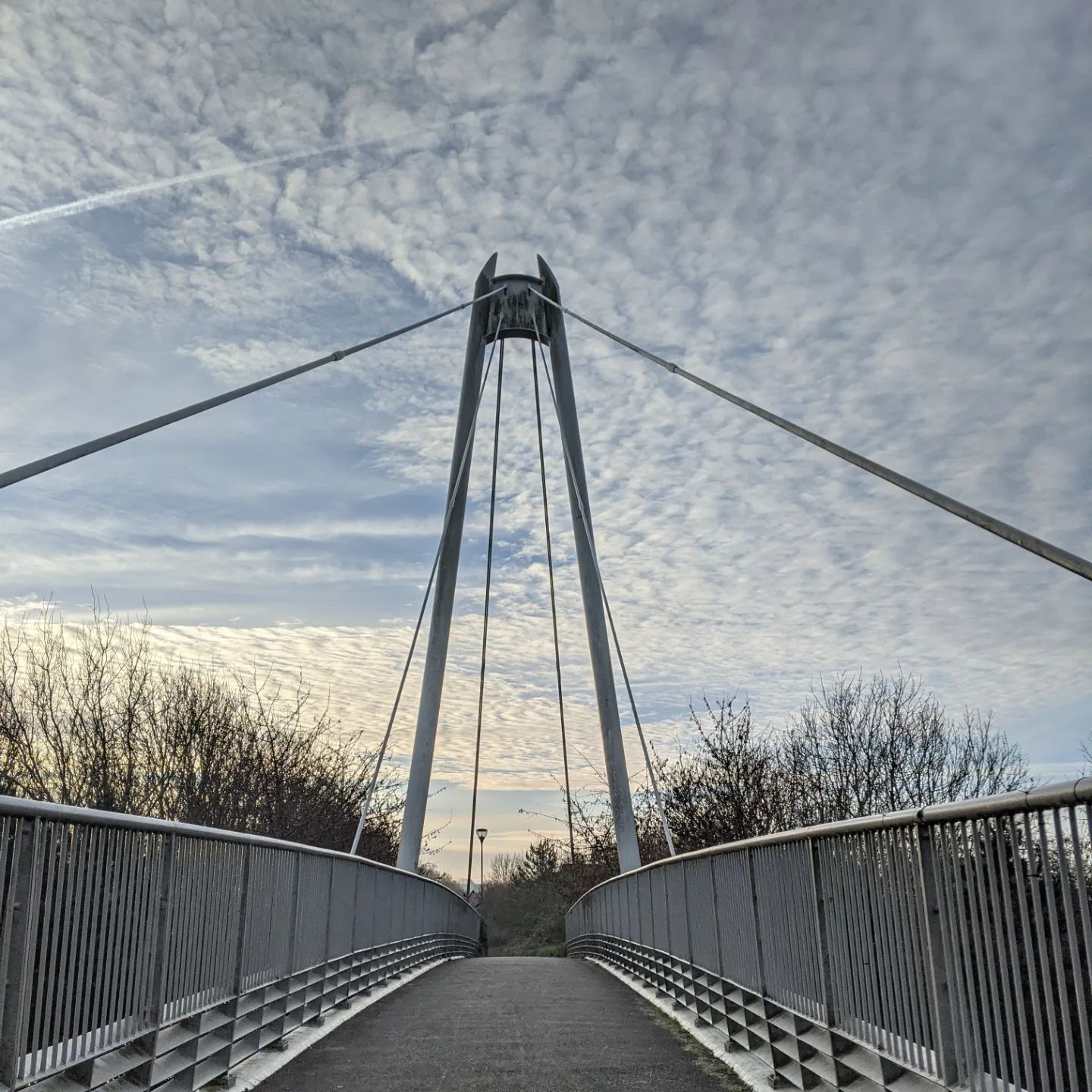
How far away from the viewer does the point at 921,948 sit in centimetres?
466

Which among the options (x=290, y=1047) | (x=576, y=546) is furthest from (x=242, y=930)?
(x=576, y=546)

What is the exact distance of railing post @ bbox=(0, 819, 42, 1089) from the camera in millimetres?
4348

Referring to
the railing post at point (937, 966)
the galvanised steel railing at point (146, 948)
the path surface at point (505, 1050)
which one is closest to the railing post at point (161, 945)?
the galvanised steel railing at point (146, 948)

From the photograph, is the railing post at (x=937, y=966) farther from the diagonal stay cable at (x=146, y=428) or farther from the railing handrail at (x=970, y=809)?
the diagonal stay cable at (x=146, y=428)

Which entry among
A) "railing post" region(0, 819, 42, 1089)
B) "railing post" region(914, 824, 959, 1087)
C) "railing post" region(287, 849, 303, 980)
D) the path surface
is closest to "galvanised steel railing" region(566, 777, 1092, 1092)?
"railing post" region(914, 824, 959, 1087)

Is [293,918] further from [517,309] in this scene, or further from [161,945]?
[517,309]

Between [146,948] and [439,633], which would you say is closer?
[146,948]

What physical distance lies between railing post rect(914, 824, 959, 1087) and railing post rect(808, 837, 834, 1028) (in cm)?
133

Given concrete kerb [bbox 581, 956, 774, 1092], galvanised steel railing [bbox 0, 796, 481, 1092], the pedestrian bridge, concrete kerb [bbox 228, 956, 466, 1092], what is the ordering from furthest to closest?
concrete kerb [bbox 228, 956, 466, 1092] → concrete kerb [bbox 581, 956, 774, 1092] → galvanised steel railing [bbox 0, 796, 481, 1092] → the pedestrian bridge

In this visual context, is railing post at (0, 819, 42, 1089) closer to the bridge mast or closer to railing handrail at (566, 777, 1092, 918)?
railing handrail at (566, 777, 1092, 918)

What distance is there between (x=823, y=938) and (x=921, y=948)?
125 cm

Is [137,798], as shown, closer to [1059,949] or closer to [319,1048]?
[319,1048]

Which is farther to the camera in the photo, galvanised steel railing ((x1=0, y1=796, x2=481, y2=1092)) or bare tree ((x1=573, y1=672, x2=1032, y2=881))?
bare tree ((x1=573, y1=672, x2=1032, y2=881))

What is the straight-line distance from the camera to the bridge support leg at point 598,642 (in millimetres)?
21266
